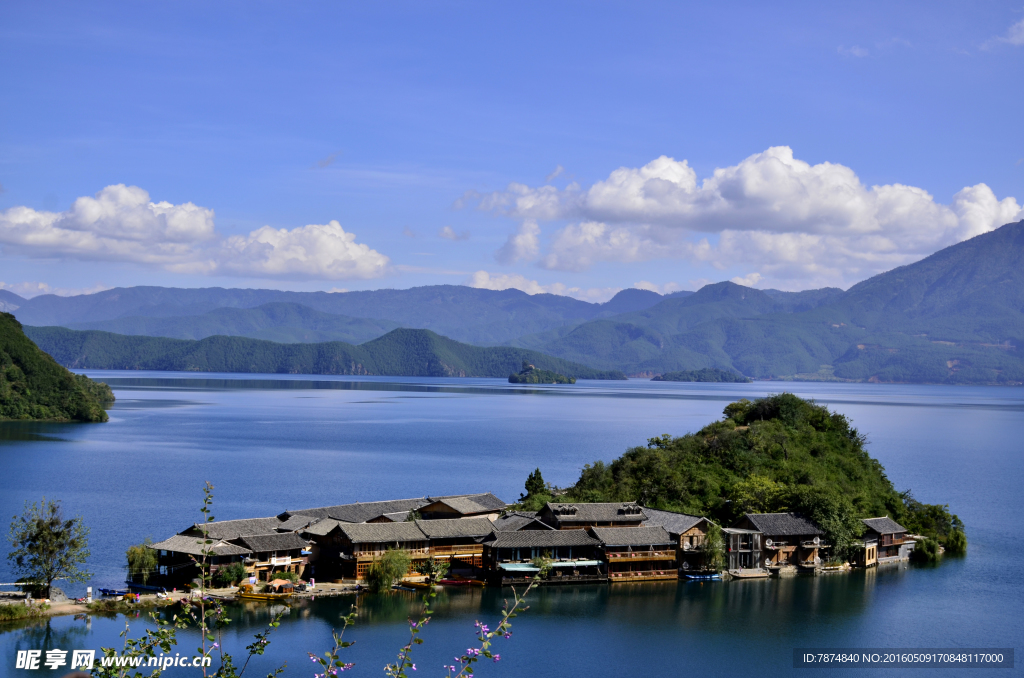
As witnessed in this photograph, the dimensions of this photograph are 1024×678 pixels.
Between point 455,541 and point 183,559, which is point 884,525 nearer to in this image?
point 455,541

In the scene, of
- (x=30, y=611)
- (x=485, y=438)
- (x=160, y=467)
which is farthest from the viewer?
(x=485, y=438)

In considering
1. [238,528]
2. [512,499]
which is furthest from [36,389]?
[238,528]

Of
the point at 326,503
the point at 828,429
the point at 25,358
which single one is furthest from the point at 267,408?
the point at 828,429

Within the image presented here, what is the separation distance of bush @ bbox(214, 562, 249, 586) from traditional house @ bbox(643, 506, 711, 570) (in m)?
17.9

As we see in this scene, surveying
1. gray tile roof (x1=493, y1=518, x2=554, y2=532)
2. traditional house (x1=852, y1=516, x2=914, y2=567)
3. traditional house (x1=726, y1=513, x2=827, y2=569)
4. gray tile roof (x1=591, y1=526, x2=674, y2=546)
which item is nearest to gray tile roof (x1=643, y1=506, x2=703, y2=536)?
gray tile roof (x1=591, y1=526, x2=674, y2=546)

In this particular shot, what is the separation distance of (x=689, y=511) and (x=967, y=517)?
70.5 feet

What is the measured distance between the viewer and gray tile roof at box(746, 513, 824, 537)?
41438 mm

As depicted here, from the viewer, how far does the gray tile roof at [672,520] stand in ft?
131

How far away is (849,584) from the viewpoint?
3881 cm

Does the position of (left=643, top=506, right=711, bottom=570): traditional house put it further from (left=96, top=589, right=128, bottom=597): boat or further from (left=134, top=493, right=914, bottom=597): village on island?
(left=96, top=589, right=128, bottom=597): boat

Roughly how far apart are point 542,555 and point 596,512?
153 inches

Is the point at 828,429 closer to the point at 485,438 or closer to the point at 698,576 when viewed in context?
the point at 698,576

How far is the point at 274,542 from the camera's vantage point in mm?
36219

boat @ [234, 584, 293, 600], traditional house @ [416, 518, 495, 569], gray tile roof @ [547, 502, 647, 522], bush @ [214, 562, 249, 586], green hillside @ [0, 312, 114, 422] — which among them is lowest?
boat @ [234, 584, 293, 600]
